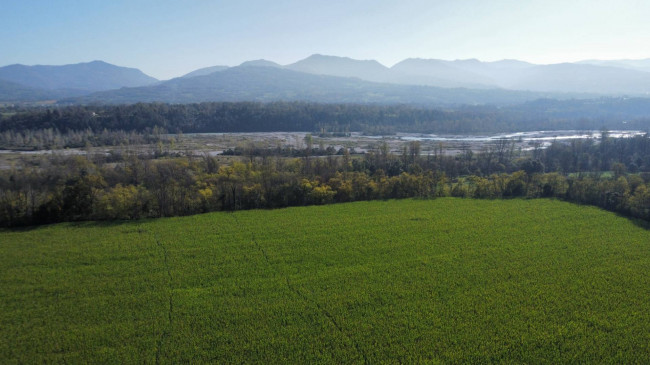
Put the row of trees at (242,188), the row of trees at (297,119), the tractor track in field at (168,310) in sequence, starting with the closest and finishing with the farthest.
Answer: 1. the tractor track in field at (168,310)
2. the row of trees at (242,188)
3. the row of trees at (297,119)

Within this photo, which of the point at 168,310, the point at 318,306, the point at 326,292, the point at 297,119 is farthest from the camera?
the point at 297,119

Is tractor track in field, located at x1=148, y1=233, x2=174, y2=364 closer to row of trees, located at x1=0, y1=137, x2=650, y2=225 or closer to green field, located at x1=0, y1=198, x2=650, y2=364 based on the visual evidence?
green field, located at x1=0, y1=198, x2=650, y2=364

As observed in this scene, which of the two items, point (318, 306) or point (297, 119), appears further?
point (297, 119)

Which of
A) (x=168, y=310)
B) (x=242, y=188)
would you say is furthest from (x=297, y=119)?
(x=168, y=310)

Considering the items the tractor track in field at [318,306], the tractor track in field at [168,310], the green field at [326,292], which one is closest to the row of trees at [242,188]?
the green field at [326,292]

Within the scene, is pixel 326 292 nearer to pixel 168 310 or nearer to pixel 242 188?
pixel 168 310

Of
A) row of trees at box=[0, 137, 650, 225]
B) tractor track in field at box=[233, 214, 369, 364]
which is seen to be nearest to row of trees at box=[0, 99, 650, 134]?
row of trees at box=[0, 137, 650, 225]

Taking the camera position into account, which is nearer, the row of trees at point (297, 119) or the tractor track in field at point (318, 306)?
the tractor track in field at point (318, 306)

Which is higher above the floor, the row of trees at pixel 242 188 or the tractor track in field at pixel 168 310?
the row of trees at pixel 242 188

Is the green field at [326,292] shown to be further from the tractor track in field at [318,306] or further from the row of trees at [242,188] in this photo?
the row of trees at [242,188]
